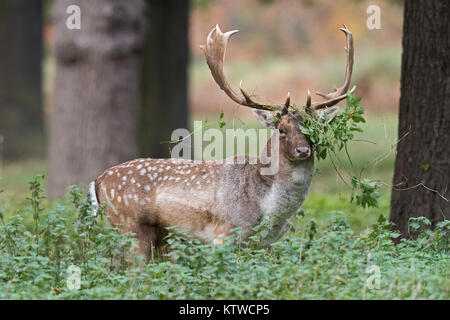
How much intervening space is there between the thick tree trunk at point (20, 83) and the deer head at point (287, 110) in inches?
472

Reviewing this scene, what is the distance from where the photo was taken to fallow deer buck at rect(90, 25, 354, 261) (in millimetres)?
6453

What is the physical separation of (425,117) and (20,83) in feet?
46.0

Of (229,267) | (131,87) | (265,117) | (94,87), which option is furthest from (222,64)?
(131,87)

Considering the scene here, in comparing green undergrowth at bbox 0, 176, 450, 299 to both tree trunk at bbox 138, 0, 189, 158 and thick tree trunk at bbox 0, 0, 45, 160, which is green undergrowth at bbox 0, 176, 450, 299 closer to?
tree trunk at bbox 138, 0, 189, 158

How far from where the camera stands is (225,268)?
206 inches

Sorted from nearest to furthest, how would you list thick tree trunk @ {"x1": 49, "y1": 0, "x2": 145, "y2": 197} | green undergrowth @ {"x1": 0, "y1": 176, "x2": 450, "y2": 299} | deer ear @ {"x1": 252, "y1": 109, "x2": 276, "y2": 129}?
green undergrowth @ {"x1": 0, "y1": 176, "x2": 450, "y2": 299} → deer ear @ {"x1": 252, "y1": 109, "x2": 276, "y2": 129} → thick tree trunk @ {"x1": 49, "y1": 0, "x2": 145, "y2": 197}

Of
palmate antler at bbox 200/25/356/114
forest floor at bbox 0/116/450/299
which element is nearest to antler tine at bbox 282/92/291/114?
palmate antler at bbox 200/25/356/114

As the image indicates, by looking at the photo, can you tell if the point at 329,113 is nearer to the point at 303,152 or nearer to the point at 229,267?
the point at 303,152

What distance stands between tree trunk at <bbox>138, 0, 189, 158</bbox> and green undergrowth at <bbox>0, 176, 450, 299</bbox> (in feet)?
29.5

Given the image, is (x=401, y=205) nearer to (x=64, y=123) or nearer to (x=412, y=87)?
(x=412, y=87)

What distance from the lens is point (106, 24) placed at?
10914 mm

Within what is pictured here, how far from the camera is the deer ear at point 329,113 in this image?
6.54 metres

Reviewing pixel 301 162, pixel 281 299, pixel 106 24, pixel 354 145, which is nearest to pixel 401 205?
pixel 301 162
